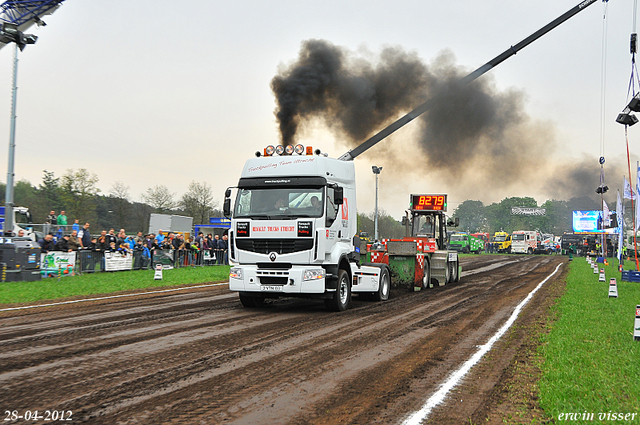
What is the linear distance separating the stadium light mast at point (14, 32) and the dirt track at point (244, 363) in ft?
36.5

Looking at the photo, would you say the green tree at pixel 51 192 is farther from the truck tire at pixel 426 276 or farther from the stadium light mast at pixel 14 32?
the truck tire at pixel 426 276

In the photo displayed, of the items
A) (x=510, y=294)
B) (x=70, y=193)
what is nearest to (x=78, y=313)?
(x=510, y=294)

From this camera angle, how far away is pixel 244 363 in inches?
260

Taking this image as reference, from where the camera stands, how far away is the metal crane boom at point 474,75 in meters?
21.5

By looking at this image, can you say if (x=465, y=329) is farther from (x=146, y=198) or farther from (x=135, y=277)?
(x=146, y=198)

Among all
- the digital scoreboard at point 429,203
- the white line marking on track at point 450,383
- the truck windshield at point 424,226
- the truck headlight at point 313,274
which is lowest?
the white line marking on track at point 450,383

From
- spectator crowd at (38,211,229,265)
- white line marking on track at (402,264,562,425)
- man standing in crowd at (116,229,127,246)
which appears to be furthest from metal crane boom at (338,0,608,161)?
white line marking on track at (402,264,562,425)

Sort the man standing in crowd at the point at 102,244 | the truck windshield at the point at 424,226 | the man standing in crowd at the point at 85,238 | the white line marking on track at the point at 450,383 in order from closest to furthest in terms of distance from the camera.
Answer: the white line marking on track at the point at 450,383 → the man standing in crowd at the point at 85,238 → the man standing in crowd at the point at 102,244 → the truck windshield at the point at 424,226

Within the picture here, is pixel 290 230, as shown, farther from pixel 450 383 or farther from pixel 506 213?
pixel 506 213

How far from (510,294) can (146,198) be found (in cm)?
4813

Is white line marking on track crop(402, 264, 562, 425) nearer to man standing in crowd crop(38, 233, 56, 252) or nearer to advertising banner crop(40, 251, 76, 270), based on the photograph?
advertising banner crop(40, 251, 76, 270)

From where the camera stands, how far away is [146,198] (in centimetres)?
5719

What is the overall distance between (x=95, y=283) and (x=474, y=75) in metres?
17.9

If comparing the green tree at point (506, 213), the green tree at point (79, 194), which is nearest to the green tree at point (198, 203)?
the green tree at point (79, 194)
